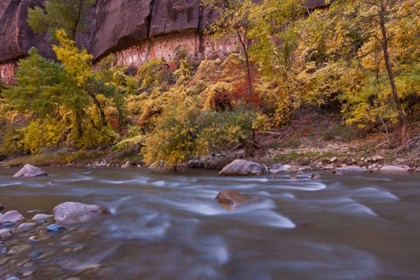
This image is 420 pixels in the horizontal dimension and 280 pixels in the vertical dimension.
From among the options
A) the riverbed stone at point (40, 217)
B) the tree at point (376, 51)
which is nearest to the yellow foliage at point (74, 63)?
the tree at point (376, 51)

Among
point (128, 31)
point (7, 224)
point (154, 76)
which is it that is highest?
point (128, 31)

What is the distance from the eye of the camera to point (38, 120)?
14.3 metres

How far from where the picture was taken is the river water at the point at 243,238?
96.2 inches

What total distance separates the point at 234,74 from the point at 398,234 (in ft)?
40.8

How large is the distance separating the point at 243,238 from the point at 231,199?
1536mm

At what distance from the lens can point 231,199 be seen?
4.75 meters

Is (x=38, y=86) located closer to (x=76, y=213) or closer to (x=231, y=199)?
(x=76, y=213)

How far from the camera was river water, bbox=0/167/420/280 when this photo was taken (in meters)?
2.44

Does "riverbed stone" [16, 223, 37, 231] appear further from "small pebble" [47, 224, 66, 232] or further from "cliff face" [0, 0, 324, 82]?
"cliff face" [0, 0, 324, 82]

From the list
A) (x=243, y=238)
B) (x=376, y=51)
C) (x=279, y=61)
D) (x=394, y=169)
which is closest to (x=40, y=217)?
(x=243, y=238)

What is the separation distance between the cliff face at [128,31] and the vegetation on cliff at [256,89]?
8513 mm

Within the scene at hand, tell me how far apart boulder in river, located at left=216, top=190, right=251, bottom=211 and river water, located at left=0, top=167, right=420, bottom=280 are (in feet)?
0.48

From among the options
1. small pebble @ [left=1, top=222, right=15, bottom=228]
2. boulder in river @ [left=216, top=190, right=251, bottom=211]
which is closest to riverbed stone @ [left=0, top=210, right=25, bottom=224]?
small pebble @ [left=1, top=222, right=15, bottom=228]

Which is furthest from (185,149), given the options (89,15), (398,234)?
(89,15)
